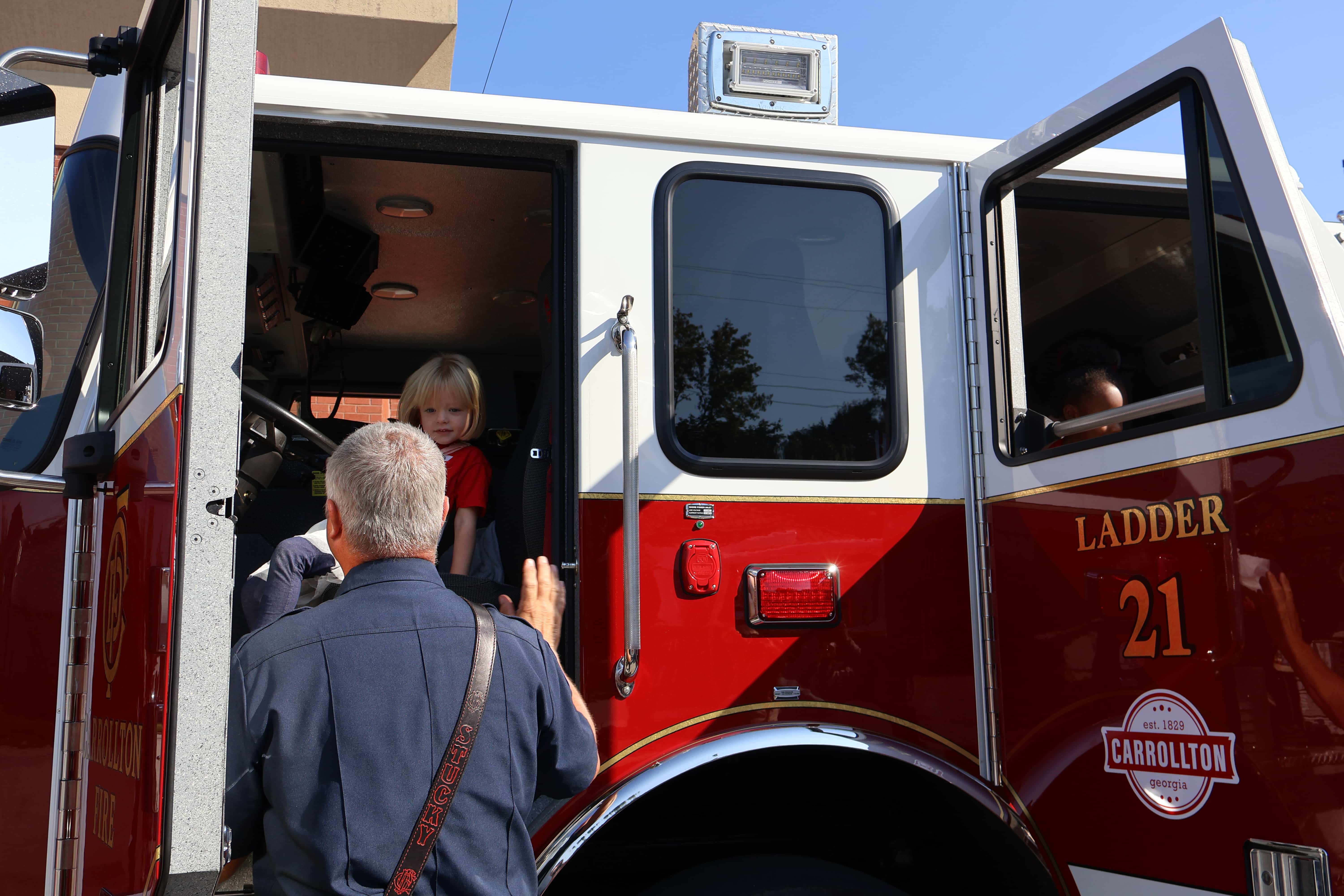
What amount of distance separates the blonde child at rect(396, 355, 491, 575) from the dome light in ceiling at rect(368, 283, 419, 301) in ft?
2.89

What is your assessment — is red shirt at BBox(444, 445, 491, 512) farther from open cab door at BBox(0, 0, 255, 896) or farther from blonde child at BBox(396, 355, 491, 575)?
open cab door at BBox(0, 0, 255, 896)

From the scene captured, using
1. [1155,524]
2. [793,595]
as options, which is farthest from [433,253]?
[1155,524]

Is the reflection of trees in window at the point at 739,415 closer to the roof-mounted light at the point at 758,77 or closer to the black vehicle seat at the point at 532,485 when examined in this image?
the black vehicle seat at the point at 532,485

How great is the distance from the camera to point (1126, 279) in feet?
11.3

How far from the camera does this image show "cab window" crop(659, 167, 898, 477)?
8.20ft

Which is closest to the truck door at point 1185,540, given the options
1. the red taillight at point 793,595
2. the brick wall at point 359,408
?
the red taillight at point 793,595

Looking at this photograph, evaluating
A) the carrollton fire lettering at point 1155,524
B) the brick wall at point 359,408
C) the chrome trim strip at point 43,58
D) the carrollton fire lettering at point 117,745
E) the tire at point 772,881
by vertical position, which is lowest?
the tire at point 772,881

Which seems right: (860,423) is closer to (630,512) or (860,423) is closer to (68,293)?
(630,512)

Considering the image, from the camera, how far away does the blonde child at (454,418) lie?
307 cm

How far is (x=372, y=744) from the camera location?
1.62 m

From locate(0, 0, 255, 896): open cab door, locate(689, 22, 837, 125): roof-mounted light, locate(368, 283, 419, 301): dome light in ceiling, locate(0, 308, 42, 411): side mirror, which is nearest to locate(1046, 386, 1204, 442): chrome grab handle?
locate(689, 22, 837, 125): roof-mounted light

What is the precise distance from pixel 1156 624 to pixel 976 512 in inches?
20.9

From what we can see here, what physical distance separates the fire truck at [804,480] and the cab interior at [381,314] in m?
0.17

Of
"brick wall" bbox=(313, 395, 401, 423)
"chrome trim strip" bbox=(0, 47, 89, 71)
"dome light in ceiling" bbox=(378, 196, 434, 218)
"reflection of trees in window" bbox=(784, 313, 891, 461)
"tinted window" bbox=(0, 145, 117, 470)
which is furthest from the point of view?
"brick wall" bbox=(313, 395, 401, 423)
